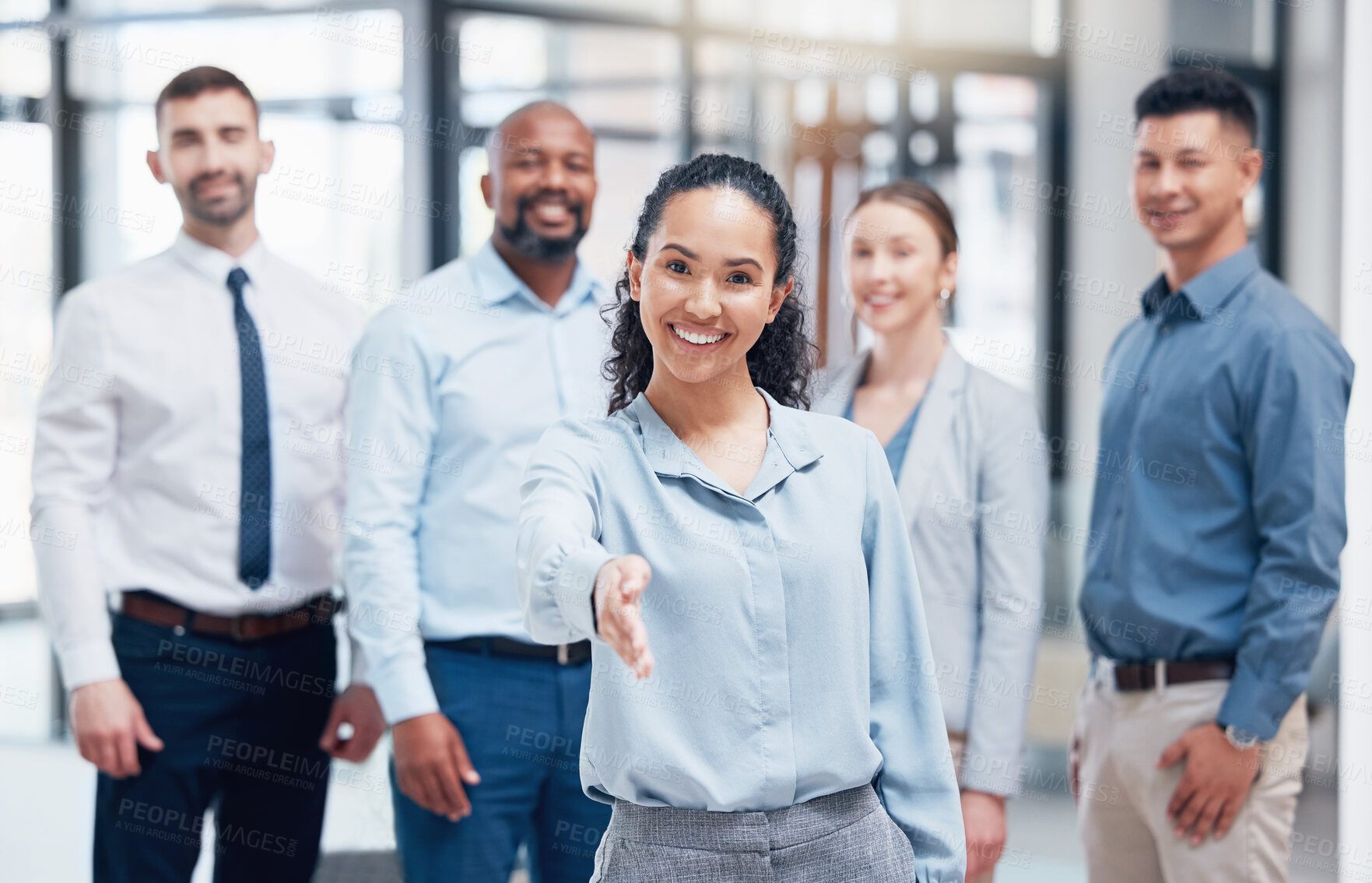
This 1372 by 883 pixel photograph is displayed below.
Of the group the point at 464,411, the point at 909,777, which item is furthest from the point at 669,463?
the point at 464,411

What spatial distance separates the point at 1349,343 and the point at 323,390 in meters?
2.03

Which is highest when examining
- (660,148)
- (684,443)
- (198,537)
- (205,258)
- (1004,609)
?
(660,148)

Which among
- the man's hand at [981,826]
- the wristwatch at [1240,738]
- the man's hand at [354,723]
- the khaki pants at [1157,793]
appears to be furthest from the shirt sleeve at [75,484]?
the wristwatch at [1240,738]

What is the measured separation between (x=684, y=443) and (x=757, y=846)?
1.35 ft

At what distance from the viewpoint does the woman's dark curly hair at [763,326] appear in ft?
4.11

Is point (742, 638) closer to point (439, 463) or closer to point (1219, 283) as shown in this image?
point (439, 463)

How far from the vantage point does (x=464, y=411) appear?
199 cm

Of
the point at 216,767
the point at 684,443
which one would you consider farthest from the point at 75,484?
the point at 684,443

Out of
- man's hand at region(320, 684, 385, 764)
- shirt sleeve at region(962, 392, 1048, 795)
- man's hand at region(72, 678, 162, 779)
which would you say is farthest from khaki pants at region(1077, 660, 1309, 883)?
man's hand at region(72, 678, 162, 779)

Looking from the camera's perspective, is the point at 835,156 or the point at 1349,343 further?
the point at 835,156

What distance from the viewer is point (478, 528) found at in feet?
6.48

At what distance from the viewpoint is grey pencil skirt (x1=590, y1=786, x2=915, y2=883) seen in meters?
1.16

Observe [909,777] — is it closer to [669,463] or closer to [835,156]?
[669,463]

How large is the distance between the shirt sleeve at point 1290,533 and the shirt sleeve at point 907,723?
0.84 metres
